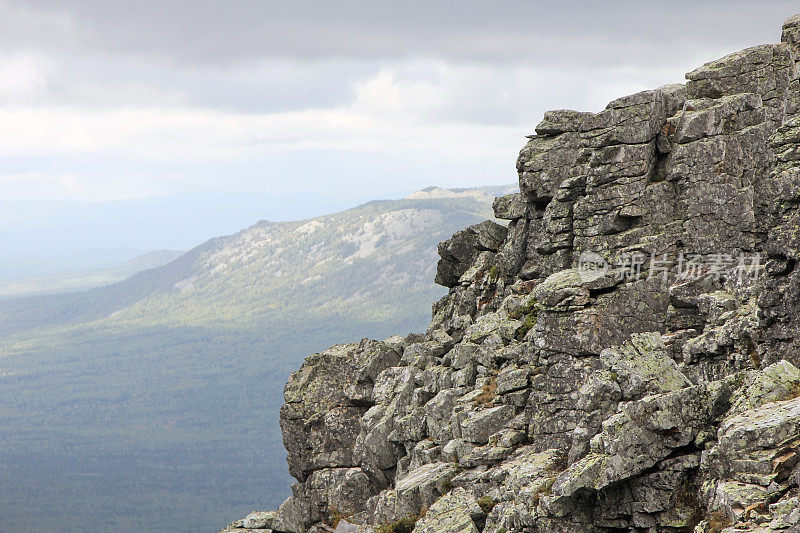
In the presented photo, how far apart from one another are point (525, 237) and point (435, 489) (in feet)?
60.4

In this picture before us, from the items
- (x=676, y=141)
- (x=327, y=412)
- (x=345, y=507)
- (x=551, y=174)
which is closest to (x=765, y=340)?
(x=676, y=141)

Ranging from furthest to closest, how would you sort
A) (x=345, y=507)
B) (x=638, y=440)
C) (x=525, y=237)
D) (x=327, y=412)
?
1. (x=327, y=412)
2. (x=345, y=507)
3. (x=525, y=237)
4. (x=638, y=440)

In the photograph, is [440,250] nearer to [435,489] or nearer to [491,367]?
[491,367]

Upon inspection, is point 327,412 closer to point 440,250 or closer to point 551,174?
Answer: point 440,250

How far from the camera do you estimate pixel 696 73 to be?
5197 centimetres

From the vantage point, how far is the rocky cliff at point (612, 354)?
115 ft

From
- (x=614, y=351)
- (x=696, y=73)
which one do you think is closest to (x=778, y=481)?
(x=614, y=351)

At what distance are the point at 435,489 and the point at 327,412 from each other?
23.0 m

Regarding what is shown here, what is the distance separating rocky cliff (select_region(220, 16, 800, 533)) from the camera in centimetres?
3500

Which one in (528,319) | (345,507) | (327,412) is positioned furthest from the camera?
(327,412)

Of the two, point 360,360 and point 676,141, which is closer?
point 676,141

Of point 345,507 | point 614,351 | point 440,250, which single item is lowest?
point 345,507

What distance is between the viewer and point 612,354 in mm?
41875

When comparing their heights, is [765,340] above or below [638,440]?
above
